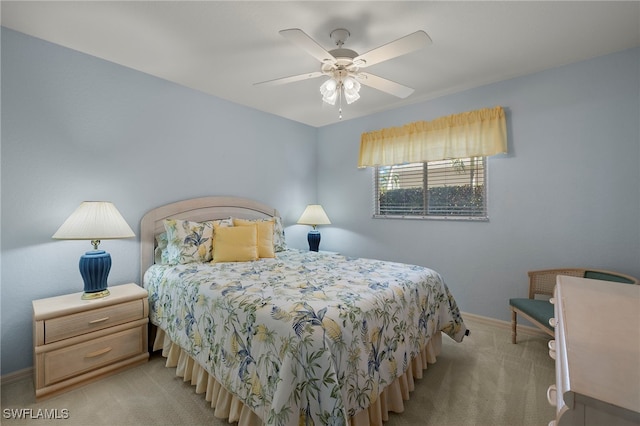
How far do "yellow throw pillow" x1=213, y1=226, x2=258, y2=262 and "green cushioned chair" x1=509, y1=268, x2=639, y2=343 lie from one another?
2.40 meters

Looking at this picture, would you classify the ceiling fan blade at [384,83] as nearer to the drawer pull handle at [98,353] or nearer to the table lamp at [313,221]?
the table lamp at [313,221]

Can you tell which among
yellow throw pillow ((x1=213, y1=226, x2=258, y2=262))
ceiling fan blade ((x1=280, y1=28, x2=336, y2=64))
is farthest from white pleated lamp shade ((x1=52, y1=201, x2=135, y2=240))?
ceiling fan blade ((x1=280, y1=28, x2=336, y2=64))

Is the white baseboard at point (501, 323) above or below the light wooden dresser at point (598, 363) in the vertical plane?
below

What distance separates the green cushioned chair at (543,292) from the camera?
2137 mm

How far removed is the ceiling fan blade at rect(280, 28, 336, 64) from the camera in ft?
5.09

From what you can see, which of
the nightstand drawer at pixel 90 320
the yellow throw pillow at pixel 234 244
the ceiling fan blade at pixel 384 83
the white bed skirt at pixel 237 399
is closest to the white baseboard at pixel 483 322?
the nightstand drawer at pixel 90 320

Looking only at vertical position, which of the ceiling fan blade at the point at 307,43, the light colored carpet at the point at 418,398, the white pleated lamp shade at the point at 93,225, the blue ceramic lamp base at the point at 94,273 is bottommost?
the light colored carpet at the point at 418,398

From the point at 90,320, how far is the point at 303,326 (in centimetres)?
169

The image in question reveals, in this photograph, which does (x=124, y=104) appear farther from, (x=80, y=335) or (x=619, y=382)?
(x=619, y=382)

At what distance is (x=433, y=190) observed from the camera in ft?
11.1

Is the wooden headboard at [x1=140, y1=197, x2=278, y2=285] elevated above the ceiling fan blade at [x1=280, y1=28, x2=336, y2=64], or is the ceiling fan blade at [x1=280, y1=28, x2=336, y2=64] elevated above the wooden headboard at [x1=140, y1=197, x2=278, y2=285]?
the ceiling fan blade at [x1=280, y1=28, x2=336, y2=64]

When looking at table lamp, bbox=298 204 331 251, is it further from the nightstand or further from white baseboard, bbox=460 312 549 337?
the nightstand

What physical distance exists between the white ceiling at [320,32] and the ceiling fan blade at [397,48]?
297 millimetres

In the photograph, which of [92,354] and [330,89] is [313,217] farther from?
[92,354]
